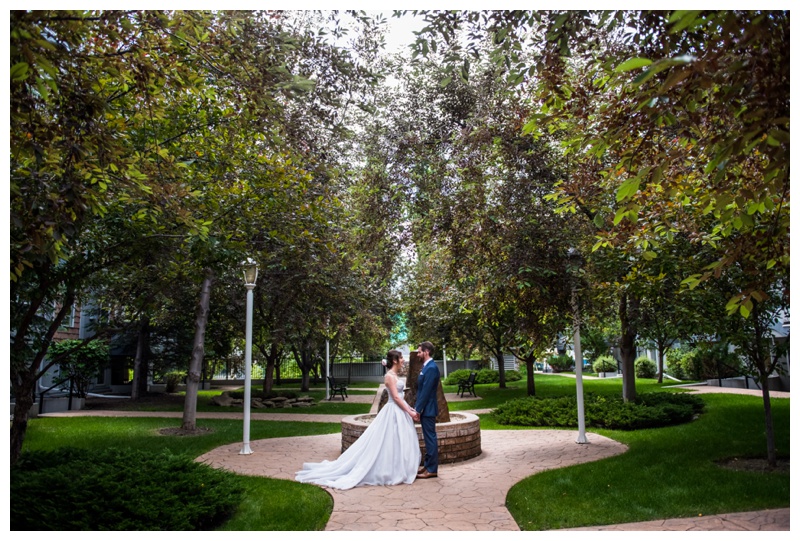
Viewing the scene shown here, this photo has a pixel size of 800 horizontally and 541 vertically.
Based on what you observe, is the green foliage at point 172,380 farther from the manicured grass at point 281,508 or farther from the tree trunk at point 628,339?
the manicured grass at point 281,508

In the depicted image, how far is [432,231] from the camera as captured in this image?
10.9 meters

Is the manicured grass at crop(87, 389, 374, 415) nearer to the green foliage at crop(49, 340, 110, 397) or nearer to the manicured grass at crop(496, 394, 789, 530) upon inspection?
the green foliage at crop(49, 340, 110, 397)

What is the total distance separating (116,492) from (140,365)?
791 inches

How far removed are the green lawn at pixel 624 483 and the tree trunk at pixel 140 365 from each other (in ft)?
32.3

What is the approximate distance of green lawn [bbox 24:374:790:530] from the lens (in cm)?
618

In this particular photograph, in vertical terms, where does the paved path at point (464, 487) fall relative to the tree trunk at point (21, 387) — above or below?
below

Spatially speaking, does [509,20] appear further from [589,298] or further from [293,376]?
[293,376]

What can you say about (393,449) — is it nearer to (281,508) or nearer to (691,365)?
(281,508)

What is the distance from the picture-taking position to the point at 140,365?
23.6m

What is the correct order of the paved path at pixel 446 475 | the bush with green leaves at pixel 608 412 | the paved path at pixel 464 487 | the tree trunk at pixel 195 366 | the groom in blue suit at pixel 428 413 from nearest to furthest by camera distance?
1. the paved path at pixel 464 487
2. the paved path at pixel 446 475
3. the groom in blue suit at pixel 428 413
4. the bush with green leaves at pixel 608 412
5. the tree trunk at pixel 195 366

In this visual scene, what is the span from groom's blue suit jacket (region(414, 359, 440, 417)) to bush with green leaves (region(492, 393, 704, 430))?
20.2ft

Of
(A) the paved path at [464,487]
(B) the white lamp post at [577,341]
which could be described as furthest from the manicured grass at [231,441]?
(B) the white lamp post at [577,341]

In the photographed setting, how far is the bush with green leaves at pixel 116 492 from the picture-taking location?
16.0 ft

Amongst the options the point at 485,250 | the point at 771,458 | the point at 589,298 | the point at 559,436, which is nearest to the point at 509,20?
the point at 485,250
